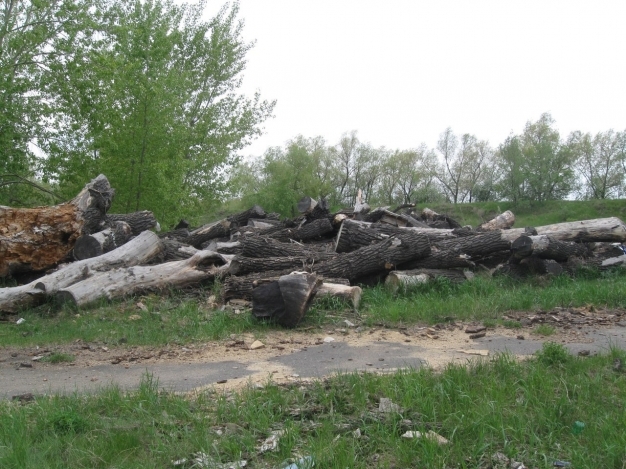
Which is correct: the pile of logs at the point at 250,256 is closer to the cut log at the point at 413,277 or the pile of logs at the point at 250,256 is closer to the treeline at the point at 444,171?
the cut log at the point at 413,277

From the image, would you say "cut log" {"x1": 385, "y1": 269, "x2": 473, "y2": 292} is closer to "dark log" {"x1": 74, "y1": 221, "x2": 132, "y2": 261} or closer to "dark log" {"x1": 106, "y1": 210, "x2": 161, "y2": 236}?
"dark log" {"x1": 74, "y1": 221, "x2": 132, "y2": 261}

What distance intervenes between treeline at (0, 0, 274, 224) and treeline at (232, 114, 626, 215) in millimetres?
21210

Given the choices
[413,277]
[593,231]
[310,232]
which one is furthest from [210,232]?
[593,231]

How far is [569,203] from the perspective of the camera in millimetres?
44938

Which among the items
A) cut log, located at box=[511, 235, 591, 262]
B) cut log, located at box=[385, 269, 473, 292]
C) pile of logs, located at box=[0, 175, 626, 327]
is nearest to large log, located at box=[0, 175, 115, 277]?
pile of logs, located at box=[0, 175, 626, 327]

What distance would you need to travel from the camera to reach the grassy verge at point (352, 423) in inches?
127

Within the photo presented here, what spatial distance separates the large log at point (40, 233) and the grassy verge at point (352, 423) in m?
6.70

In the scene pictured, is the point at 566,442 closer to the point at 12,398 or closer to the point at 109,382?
the point at 109,382

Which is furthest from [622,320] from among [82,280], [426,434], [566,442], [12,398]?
[82,280]

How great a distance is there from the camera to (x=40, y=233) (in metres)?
10.1

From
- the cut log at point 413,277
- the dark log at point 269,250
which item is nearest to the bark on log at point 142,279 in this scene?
the dark log at point 269,250

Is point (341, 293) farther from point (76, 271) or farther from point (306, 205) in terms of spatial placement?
point (306, 205)

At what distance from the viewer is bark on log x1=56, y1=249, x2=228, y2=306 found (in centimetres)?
835

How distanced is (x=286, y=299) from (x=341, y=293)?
4.15 ft
